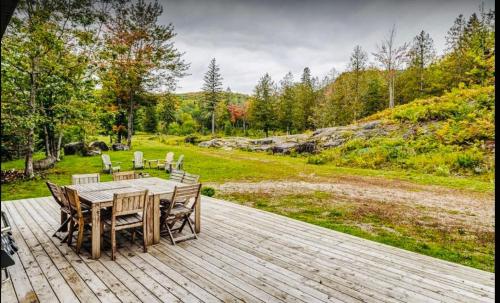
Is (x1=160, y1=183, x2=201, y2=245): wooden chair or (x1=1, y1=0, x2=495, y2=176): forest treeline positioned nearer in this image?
(x1=160, y1=183, x2=201, y2=245): wooden chair

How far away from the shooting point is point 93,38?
11.0 meters

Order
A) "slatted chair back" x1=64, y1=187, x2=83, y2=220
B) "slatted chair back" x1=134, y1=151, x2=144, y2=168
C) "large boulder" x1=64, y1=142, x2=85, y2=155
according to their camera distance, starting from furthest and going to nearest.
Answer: "large boulder" x1=64, y1=142, x2=85, y2=155
"slatted chair back" x1=134, y1=151, x2=144, y2=168
"slatted chair back" x1=64, y1=187, x2=83, y2=220

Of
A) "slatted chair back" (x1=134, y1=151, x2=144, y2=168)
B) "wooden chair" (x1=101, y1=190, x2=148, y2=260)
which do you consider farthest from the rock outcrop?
"wooden chair" (x1=101, y1=190, x2=148, y2=260)

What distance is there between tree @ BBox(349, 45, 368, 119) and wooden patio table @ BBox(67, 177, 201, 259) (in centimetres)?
2784

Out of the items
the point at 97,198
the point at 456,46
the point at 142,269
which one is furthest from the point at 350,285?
the point at 456,46

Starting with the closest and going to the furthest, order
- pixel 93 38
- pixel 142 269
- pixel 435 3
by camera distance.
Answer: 1. pixel 435 3
2. pixel 142 269
3. pixel 93 38

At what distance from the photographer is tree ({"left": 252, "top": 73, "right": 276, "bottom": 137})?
1441 inches

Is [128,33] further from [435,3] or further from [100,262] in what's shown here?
[435,3]

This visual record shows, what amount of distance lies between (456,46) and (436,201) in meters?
26.8

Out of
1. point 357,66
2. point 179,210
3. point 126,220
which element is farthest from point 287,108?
point 126,220

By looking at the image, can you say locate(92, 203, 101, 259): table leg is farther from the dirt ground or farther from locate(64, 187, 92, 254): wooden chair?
the dirt ground

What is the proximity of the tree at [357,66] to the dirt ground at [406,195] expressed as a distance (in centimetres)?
2053

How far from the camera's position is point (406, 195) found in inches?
349

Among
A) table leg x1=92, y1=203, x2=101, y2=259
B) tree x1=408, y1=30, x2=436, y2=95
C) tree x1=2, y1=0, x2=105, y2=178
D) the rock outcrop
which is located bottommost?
table leg x1=92, y1=203, x2=101, y2=259
